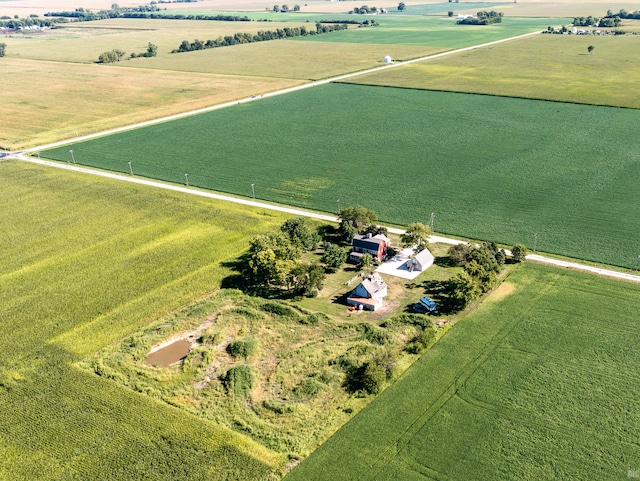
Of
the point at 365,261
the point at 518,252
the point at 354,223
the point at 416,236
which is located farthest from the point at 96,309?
the point at 518,252

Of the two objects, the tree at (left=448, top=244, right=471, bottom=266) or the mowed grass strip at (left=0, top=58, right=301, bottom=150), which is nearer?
the tree at (left=448, top=244, right=471, bottom=266)

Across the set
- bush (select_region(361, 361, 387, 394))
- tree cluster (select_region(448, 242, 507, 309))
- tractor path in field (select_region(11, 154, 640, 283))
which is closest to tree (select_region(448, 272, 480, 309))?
tree cluster (select_region(448, 242, 507, 309))

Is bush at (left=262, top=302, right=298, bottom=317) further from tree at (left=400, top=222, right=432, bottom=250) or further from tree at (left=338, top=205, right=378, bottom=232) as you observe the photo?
tree at (left=338, top=205, right=378, bottom=232)

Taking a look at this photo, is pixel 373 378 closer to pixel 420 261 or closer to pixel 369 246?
pixel 420 261

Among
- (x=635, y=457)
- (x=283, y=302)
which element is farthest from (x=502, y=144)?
(x=635, y=457)

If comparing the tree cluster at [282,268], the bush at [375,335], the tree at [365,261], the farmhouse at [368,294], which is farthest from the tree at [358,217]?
the bush at [375,335]
